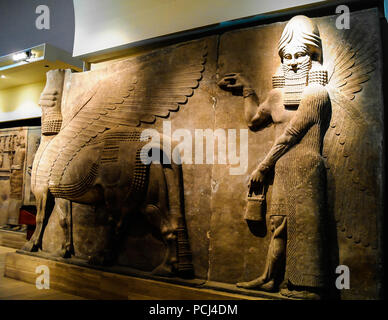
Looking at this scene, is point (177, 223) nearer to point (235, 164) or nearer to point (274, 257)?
point (235, 164)

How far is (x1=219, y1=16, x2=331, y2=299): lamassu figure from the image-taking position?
241 centimetres

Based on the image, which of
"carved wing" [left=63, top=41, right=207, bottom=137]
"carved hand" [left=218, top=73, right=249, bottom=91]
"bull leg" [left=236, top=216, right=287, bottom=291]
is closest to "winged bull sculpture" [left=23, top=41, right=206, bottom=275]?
"carved wing" [left=63, top=41, right=207, bottom=137]

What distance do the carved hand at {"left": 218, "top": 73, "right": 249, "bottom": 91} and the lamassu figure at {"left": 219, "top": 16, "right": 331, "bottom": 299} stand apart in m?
0.27

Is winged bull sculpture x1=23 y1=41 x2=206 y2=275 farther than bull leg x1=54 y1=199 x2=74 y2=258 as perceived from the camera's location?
No

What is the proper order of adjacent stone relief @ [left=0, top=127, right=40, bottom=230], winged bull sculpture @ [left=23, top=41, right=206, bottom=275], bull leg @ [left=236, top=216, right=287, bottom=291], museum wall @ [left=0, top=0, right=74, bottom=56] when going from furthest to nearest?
adjacent stone relief @ [left=0, top=127, right=40, bottom=230] < museum wall @ [left=0, top=0, right=74, bottom=56] < winged bull sculpture @ [left=23, top=41, right=206, bottom=275] < bull leg @ [left=236, top=216, right=287, bottom=291]

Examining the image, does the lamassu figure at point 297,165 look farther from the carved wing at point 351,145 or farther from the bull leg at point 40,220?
the bull leg at point 40,220

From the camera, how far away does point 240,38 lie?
3.07 meters

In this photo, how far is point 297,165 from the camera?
100 inches

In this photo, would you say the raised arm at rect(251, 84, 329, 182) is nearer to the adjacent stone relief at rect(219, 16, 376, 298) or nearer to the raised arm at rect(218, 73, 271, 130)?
the adjacent stone relief at rect(219, 16, 376, 298)

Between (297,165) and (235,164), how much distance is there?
0.55 metres

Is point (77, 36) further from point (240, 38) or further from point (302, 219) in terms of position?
point (302, 219)

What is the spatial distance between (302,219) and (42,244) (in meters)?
2.98

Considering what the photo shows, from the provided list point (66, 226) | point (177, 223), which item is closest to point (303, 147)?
point (177, 223)
